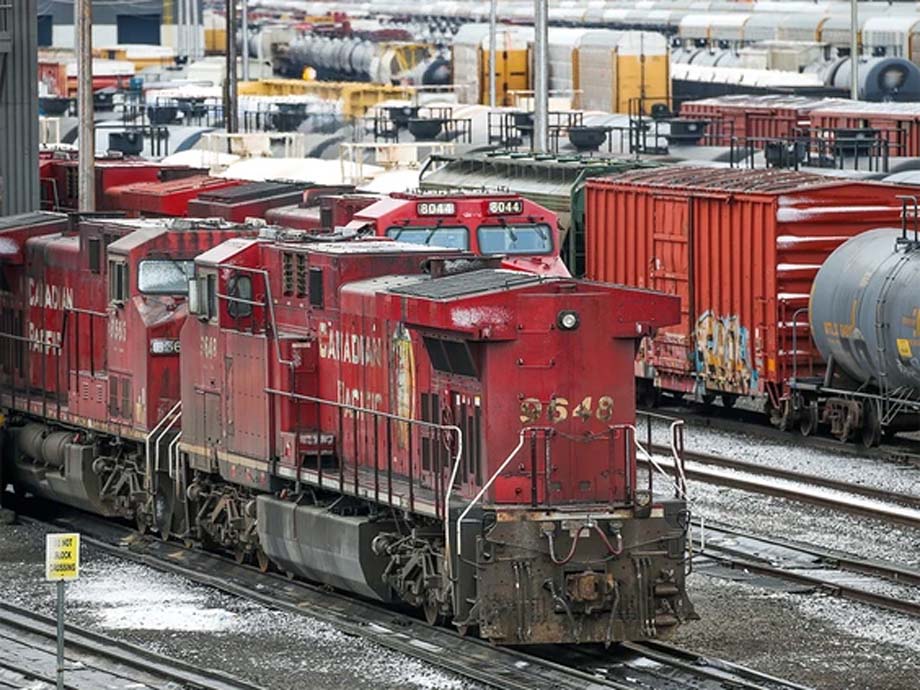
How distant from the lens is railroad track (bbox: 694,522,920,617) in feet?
57.5

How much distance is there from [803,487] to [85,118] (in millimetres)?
10384

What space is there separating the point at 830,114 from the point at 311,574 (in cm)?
2645

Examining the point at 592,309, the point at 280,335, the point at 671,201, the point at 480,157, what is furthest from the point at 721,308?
the point at 592,309

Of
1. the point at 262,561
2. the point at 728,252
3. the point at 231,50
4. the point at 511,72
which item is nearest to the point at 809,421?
the point at 728,252

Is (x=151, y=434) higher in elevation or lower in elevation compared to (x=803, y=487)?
higher

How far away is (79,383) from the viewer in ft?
72.3

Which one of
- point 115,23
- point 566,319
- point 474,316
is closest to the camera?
point 474,316

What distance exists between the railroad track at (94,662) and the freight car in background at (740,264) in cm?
1082

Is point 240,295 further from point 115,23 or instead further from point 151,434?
point 115,23

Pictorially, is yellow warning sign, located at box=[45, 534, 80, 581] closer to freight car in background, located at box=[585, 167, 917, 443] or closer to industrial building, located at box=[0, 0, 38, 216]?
freight car in background, located at box=[585, 167, 917, 443]

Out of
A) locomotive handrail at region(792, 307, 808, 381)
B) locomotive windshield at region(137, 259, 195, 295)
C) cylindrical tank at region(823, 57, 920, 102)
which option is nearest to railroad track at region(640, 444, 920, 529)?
locomotive handrail at region(792, 307, 808, 381)

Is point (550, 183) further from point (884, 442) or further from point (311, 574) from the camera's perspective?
point (311, 574)

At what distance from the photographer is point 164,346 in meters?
20.5

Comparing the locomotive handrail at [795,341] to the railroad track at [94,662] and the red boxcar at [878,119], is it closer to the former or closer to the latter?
the red boxcar at [878,119]
